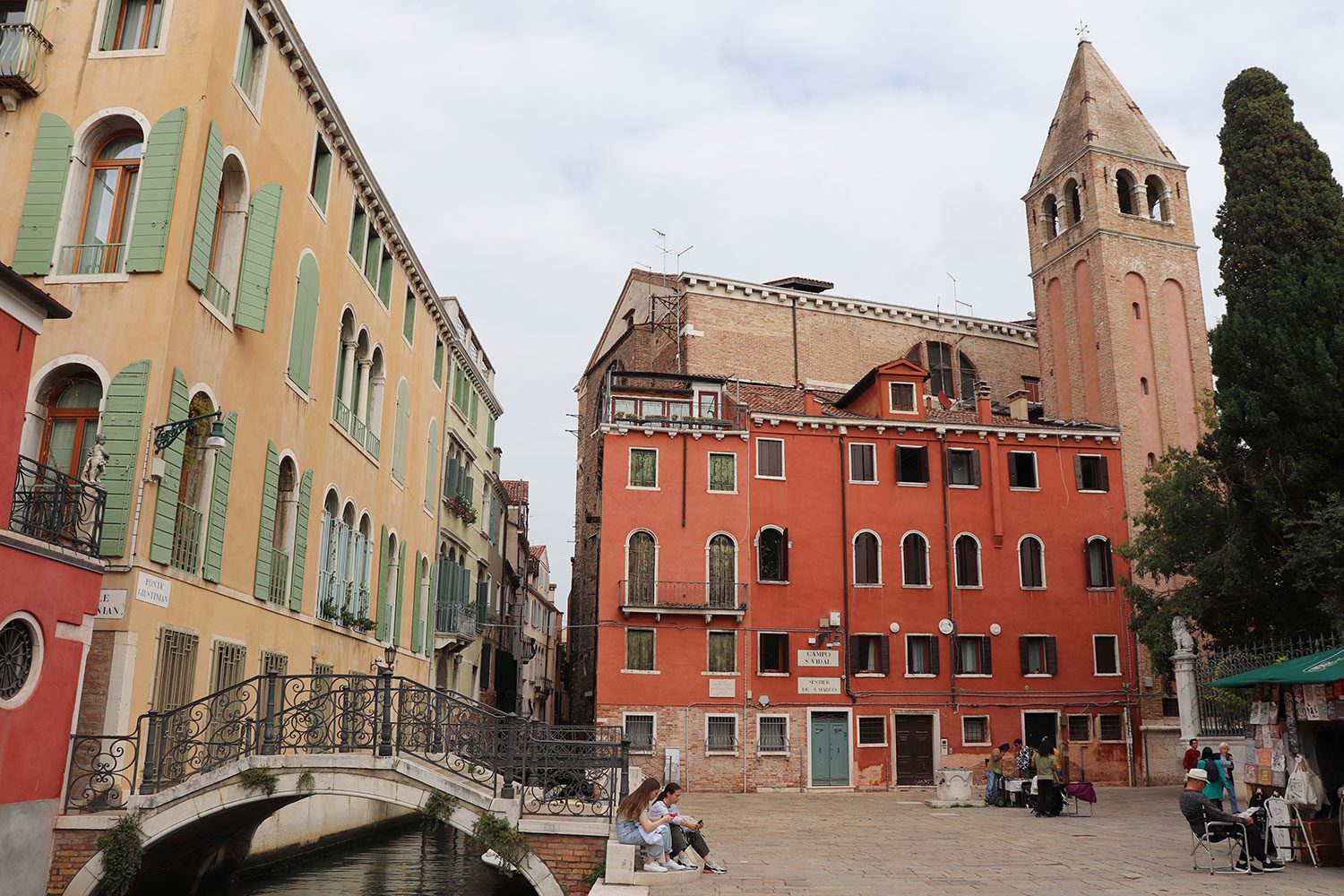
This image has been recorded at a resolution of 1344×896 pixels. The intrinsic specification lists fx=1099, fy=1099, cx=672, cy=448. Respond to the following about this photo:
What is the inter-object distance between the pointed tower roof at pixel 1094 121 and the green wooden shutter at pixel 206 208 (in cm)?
3071

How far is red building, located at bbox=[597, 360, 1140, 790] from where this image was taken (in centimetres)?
2875

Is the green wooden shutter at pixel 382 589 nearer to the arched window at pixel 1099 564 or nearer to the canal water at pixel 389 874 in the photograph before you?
the canal water at pixel 389 874

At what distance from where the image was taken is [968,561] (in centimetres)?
3117

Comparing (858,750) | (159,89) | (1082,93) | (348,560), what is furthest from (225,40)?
(1082,93)

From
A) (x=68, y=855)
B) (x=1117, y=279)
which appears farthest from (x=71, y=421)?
(x=1117, y=279)

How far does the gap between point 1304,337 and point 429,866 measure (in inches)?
725

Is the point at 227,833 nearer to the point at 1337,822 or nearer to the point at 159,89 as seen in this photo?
the point at 159,89

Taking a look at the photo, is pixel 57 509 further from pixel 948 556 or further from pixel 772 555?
pixel 948 556

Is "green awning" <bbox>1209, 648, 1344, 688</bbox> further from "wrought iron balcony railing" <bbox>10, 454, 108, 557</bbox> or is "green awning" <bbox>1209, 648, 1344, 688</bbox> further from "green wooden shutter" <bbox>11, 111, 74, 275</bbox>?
"green wooden shutter" <bbox>11, 111, 74, 275</bbox>

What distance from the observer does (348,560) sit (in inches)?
798

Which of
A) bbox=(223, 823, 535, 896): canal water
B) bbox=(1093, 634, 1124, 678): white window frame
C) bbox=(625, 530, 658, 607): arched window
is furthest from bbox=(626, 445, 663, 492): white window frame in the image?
bbox=(1093, 634, 1124, 678): white window frame

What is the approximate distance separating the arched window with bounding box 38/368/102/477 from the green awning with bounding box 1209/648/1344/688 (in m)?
14.5

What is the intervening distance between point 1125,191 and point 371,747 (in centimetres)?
3391

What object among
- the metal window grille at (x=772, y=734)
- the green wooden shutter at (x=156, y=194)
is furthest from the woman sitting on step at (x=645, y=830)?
the metal window grille at (x=772, y=734)
